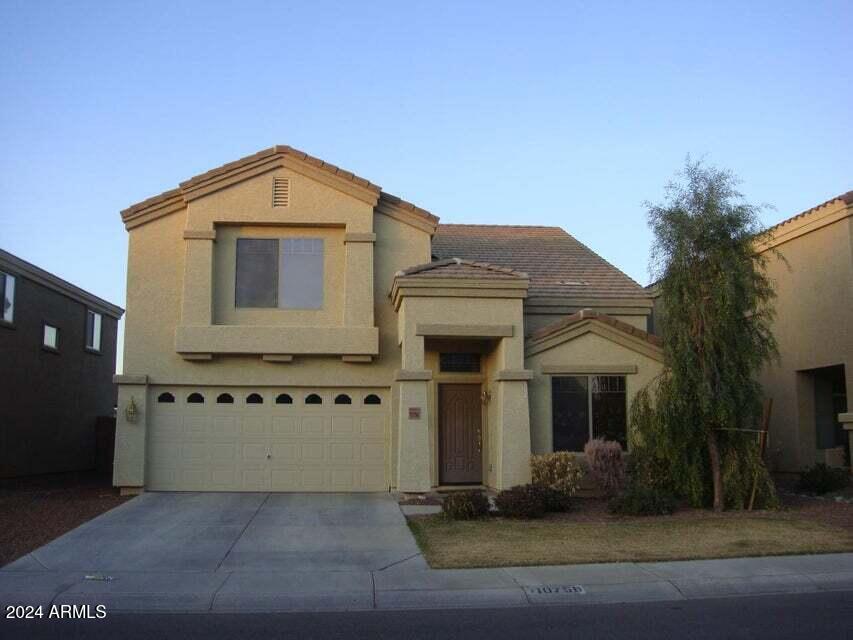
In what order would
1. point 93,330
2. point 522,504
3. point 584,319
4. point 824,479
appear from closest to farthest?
point 522,504, point 824,479, point 584,319, point 93,330

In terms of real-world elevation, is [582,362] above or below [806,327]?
below

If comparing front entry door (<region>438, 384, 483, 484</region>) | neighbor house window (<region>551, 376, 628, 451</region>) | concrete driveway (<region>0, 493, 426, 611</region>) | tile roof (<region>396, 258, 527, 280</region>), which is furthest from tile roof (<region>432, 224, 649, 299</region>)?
concrete driveway (<region>0, 493, 426, 611</region>)

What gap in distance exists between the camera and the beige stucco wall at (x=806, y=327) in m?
18.2

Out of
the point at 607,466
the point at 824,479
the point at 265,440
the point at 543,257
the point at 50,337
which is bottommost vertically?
the point at 824,479

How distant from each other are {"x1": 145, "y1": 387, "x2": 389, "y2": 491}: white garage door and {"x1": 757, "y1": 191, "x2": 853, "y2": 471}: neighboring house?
9170mm

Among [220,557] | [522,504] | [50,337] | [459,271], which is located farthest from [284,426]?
[50,337]

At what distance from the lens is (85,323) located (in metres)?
25.5

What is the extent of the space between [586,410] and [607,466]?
193 centimetres

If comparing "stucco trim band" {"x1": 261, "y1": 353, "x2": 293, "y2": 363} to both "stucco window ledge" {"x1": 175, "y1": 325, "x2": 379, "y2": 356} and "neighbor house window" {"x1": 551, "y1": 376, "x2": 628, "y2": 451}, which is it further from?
"neighbor house window" {"x1": 551, "y1": 376, "x2": 628, "y2": 451}

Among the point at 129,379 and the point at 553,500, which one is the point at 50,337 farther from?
the point at 553,500

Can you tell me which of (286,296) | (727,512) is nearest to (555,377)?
(727,512)

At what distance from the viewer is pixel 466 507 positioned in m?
14.2

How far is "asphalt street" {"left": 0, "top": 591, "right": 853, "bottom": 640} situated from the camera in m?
8.20

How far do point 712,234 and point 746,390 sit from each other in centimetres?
277
